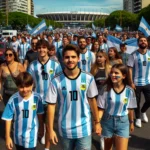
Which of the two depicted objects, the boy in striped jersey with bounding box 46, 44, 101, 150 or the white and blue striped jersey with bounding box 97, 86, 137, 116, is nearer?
the boy in striped jersey with bounding box 46, 44, 101, 150

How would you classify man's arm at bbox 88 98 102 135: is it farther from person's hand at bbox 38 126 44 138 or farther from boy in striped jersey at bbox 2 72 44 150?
person's hand at bbox 38 126 44 138

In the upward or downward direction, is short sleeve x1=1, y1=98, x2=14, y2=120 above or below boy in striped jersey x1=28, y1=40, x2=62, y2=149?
below

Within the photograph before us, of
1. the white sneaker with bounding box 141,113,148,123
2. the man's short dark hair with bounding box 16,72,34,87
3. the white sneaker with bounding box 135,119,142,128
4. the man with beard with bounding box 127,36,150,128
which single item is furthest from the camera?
the white sneaker with bounding box 141,113,148,123

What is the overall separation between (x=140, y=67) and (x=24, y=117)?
11.2 feet

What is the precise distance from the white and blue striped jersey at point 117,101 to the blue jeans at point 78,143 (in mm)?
676

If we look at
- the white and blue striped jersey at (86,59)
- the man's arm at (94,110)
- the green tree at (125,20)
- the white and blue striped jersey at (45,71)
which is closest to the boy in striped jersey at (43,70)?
the white and blue striped jersey at (45,71)

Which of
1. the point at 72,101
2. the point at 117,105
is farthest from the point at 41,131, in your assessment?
the point at 72,101

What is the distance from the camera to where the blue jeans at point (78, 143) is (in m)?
3.66

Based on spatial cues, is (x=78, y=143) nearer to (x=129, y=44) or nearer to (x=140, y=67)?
(x=140, y=67)

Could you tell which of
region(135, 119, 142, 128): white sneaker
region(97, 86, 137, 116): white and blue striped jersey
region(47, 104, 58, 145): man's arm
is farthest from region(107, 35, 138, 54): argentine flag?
region(47, 104, 58, 145): man's arm

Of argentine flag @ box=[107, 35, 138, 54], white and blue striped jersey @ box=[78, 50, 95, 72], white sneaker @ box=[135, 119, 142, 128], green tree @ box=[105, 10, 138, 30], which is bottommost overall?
white sneaker @ box=[135, 119, 142, 128]

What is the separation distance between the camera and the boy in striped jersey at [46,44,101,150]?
11.7ft

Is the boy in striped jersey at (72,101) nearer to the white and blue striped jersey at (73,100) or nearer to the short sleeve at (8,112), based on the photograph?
the white and blue striped jersey at (73,100)

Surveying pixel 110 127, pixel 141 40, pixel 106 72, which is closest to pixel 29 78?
pixel 110 127
